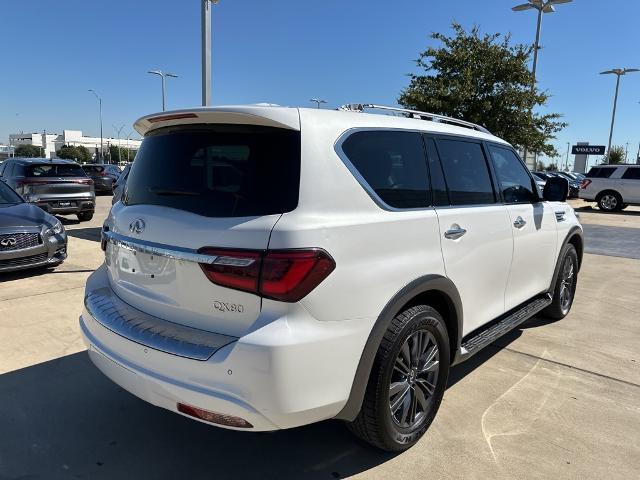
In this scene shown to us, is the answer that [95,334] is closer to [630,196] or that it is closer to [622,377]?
[622,377]

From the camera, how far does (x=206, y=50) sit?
8297mm

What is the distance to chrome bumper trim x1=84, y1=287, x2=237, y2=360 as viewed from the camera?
87.5 inches

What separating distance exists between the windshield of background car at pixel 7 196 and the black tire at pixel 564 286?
7210 millimetres

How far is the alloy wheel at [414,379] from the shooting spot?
8.87 feet

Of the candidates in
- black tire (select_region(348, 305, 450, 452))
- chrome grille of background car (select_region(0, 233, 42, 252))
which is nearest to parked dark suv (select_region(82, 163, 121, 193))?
chrome grille of background car (select_region(0, 233, 42, 252))

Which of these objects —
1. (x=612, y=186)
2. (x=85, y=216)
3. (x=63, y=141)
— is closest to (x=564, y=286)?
(x=85, y=216)

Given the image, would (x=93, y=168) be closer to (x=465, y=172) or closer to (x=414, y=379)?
(x=465, y=172)

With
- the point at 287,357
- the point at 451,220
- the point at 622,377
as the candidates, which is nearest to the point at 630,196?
the point at 622,377

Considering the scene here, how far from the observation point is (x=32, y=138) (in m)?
139

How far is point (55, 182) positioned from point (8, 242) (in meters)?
6.10

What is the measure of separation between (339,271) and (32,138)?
161 metres

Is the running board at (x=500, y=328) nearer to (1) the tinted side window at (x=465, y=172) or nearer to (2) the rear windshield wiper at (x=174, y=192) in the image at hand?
(1) the tinted side window at (x=465, y=172)

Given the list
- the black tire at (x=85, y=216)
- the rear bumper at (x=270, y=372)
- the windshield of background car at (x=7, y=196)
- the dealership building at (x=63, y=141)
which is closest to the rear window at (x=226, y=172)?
the rear bumper at (x=270, y=372)

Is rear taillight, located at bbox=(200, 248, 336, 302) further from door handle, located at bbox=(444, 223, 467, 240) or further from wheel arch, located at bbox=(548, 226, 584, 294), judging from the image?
wheel arch, located at bbox=(548, 226, 584, 294)
